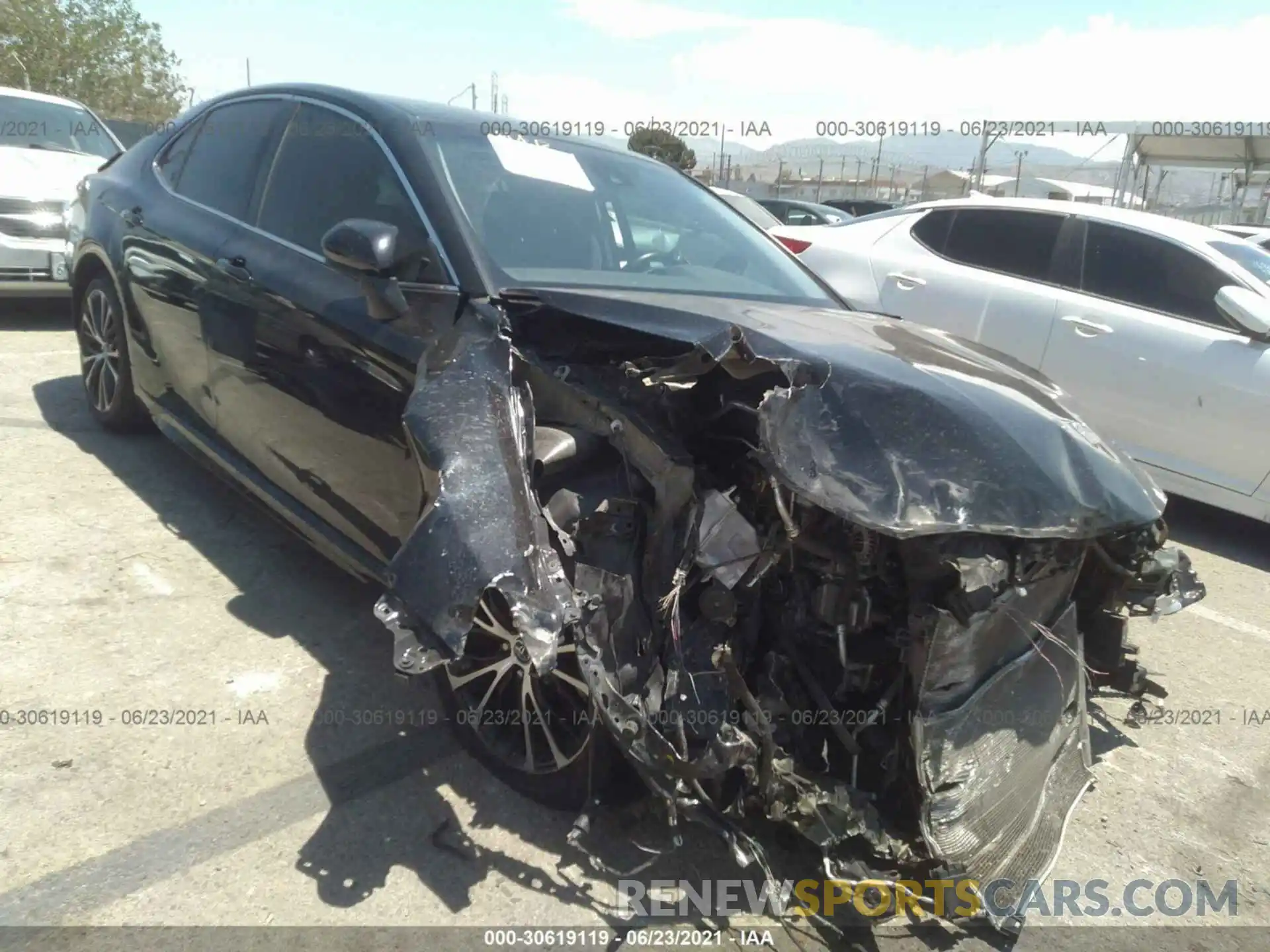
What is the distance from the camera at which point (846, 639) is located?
2.36m

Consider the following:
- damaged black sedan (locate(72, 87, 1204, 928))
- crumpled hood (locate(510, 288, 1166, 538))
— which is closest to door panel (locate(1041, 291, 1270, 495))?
damaged black sedan (locate(72, 87, 1204, 928))

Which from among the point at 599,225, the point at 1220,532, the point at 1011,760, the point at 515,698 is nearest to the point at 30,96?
the point at 599,225

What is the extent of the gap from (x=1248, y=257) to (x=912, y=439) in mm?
4784

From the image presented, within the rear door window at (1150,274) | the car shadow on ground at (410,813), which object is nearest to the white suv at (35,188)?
the car shadow on ground at (410,813)

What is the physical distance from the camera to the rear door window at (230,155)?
373 centimetres

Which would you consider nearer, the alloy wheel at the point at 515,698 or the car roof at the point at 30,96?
the alloy wheel at the point at 515,698

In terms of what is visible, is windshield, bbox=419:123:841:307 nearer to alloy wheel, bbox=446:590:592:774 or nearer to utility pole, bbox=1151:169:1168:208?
alloy wheel, bbox=446:590:592:774

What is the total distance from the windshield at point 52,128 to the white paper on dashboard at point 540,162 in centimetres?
670

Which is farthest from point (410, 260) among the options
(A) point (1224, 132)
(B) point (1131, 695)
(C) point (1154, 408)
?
(A) point (1224, 132)

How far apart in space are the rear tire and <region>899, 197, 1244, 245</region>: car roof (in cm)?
485

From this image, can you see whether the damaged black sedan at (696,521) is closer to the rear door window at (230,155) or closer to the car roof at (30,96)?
the rear door window at (230,155)

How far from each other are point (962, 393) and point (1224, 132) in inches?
729

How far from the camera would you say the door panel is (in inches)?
196

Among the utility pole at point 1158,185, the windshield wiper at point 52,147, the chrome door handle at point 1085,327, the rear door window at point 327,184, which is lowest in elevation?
the chrome door handle at point 1085,327
